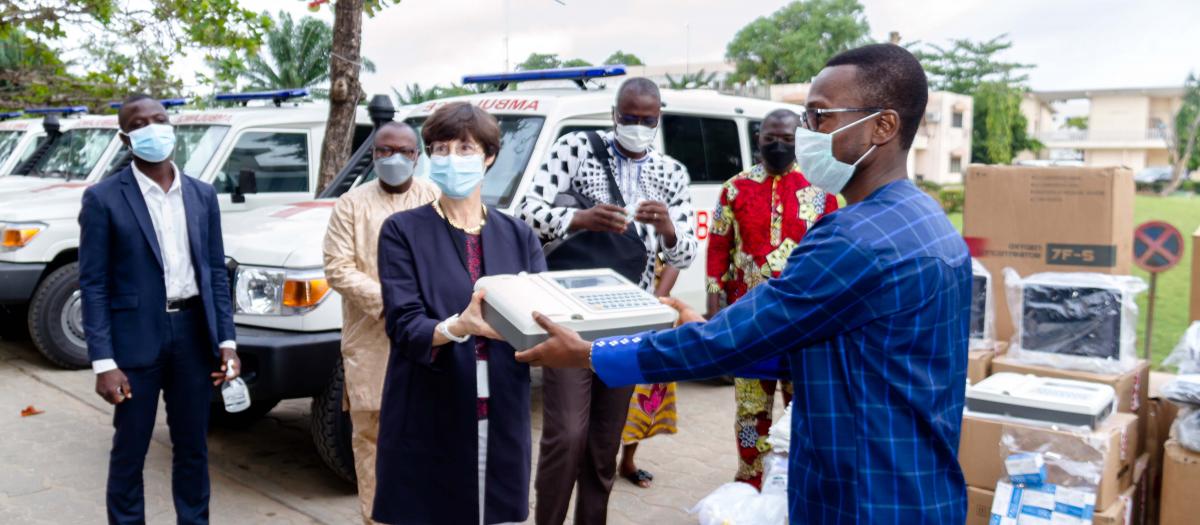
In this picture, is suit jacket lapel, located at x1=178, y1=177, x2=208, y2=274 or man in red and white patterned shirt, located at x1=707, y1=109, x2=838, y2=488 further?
man in red and white patterned shirt, located at x1=707, y1=109, x2=838, y2=488

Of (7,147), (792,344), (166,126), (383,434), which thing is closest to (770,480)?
(383,434)

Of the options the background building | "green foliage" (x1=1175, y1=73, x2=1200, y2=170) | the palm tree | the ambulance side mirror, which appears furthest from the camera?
the background building

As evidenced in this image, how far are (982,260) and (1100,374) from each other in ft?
2.61

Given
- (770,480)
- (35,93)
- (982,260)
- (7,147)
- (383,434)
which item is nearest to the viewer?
(383,434)

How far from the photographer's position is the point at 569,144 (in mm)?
3814

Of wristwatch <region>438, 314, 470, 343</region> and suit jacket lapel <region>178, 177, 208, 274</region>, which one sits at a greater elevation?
Result: suit jacket lapel <region>178, 177, 208, 274</region>

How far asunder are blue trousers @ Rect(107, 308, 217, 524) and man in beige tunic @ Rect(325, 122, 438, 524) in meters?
0.51

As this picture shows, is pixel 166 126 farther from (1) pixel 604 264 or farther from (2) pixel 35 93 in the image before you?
(2) pixel 35 93

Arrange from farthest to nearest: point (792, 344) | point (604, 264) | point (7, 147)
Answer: point (7, 147) → point (604, 264) → point (792, 344)

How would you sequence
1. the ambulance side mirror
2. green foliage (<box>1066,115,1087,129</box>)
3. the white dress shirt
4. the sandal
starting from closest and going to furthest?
the white dress shirt → the sandal → the ambulance side mirror → green foliage (<box>1066,115,1087,129</box>)

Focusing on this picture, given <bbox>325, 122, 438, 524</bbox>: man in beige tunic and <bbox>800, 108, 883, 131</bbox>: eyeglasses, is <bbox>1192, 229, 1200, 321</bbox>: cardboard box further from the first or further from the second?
<bbox>325, 122, 438, 524</bbox>: man in beige tunic

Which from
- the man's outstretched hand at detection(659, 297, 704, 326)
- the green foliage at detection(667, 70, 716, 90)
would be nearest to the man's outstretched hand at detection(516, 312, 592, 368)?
the man's outstretched hand at detection(659, 297, 704, 326)

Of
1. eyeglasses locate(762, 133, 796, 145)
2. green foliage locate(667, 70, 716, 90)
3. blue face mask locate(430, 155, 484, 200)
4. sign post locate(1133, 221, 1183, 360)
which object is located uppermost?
green foliage locate(667, 70, 716, 90)

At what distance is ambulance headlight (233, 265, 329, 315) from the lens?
4.43 meters
